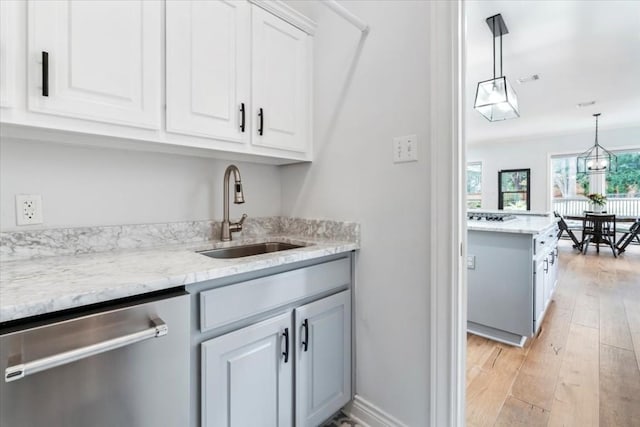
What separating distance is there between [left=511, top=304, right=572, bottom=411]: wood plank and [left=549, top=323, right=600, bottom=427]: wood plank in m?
0.04

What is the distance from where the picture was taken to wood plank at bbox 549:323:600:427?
59.4 inches

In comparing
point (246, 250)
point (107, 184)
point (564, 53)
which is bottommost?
point (246, 250)

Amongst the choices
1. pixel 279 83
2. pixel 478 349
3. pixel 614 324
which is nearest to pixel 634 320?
pixel 614 324

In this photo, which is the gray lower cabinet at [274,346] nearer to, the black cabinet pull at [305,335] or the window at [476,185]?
the black cabinet pull at [305,335]

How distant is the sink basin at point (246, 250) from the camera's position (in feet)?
4.83

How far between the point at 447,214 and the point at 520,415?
4.05 ft

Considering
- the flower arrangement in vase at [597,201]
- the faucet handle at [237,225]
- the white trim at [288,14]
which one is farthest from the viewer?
the flower arrangement in vase at [597,201]

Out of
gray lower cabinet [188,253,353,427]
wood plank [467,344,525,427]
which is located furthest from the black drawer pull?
wood plank [467,344,525,427]

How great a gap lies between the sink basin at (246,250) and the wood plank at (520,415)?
1376 millimetres

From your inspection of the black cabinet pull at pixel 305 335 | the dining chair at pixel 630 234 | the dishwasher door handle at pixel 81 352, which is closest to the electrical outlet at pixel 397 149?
the black cabinet pull at pixel 305 335

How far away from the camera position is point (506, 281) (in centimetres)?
230

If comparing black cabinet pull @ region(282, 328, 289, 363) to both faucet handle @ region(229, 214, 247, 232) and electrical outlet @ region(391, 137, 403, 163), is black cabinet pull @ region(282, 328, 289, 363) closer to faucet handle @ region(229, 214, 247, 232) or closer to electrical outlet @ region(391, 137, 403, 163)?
faucet handle @ region(229, 214, 247, 232)

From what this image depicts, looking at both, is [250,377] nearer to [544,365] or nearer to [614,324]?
[544,365]

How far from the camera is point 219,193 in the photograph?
1.70 m
